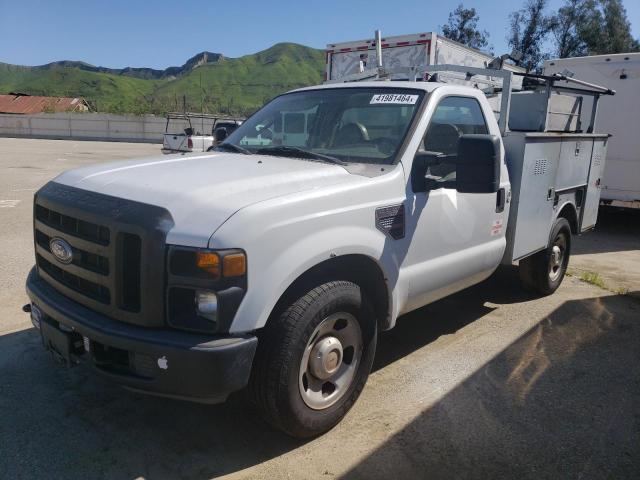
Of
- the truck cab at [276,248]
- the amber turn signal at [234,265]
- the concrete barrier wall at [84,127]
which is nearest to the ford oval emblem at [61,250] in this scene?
the truck cab at [276,248]

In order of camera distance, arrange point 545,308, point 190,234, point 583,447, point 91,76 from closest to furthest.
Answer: point 190,234, point 583,447, point 545,308, point 91,76

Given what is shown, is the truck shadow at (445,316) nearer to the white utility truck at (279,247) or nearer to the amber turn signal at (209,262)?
the white utility truck at (279,247)

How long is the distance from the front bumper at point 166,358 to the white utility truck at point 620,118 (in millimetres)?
8997

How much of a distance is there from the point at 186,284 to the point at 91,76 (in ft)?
481

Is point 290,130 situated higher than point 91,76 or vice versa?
point 91,76

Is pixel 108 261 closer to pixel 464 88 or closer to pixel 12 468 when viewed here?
pixel 12 468

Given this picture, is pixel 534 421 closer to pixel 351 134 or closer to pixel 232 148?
pixel 351 134

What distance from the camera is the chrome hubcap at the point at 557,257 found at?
5.84 metres

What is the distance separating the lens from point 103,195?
2.86 metres

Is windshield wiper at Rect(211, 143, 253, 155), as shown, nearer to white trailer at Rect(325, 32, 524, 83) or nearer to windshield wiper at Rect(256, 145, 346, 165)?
windshield wiper at Rect(256, 145, 346, 165)

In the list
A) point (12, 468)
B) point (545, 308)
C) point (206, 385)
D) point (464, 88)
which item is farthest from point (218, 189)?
point (545, 308)

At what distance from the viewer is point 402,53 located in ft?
32.4

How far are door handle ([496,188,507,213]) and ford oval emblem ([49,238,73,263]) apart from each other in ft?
10.3

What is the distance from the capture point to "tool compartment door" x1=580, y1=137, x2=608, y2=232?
626cm
